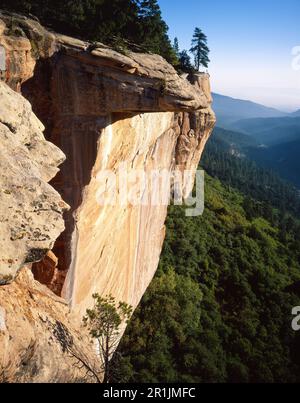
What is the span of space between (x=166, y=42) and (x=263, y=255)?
2867 cm

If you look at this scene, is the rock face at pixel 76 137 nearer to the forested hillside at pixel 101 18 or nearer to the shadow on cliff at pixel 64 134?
the shadow on cliff at pixel 64 134

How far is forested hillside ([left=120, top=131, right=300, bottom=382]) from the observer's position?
27578 mm

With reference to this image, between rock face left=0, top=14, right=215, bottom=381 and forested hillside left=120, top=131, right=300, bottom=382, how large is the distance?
12054mm

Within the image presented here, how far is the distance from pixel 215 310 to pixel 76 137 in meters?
24.9

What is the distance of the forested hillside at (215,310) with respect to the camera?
27578 millimetres

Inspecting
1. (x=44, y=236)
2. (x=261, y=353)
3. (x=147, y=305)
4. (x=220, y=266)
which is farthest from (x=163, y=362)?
(x=44, y=236)

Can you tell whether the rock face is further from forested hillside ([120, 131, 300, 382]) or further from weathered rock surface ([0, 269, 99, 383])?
forested hillside ([120, 131, 300, 382])

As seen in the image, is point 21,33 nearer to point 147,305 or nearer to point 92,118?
point 92,118

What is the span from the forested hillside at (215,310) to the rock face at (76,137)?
39.5 feet

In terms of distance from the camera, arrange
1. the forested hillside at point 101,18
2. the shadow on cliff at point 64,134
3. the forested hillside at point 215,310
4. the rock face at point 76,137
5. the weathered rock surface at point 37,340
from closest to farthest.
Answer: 1. the weathered rock surface at point 37,340
2. the rock face at point 76,137
3. the shadow on cliff at point 64,134
4. the forested hillside at point 101,18
5. the forested hillside at point 215,310

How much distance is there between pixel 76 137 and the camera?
13.2m

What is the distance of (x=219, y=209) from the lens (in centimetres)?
4309
